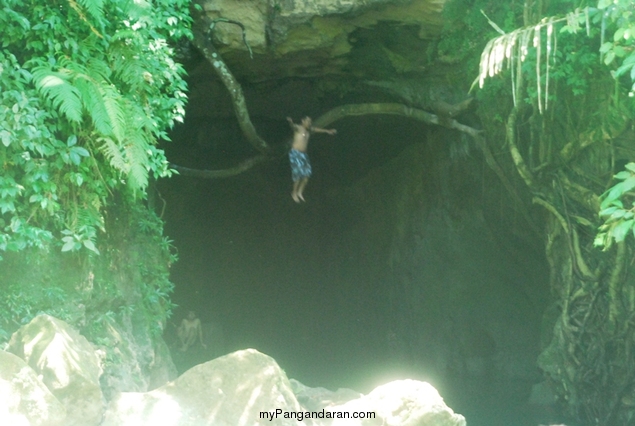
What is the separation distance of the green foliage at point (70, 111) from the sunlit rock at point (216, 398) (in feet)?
4.38

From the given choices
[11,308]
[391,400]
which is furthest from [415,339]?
[11,308]

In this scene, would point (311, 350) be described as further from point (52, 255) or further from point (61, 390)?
point (61, 390)

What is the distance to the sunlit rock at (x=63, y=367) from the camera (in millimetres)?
3566

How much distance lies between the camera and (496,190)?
9.19 m

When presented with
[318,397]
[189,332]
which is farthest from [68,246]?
[189,332]

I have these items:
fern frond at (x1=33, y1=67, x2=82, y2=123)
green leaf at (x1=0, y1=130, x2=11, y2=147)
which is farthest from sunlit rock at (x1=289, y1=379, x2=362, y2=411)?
green leaf at (x1=0, y1=130, x2=11, y2=147)

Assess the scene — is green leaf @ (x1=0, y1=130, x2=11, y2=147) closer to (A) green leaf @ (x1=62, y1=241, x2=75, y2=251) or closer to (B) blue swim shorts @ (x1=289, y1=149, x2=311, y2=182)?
(A) green leaf @ (x1=62, y1=241, x2=75, y2=251)

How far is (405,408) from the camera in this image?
13.9ft

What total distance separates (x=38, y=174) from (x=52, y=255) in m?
0.74

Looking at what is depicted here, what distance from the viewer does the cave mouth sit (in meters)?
9.84

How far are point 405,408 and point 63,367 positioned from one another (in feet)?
6.83

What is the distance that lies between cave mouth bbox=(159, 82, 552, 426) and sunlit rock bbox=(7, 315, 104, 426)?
6229 mm

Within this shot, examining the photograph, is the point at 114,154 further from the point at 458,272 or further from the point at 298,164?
the point at 458,272

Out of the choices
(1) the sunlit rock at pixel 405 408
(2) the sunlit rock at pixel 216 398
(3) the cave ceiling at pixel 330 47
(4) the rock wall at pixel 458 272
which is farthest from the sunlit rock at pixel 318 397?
(4) the rock wall at pixel 458 272
